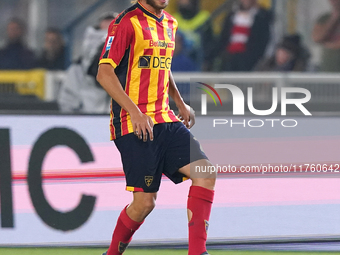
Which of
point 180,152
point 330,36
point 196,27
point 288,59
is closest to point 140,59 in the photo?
point 180,152

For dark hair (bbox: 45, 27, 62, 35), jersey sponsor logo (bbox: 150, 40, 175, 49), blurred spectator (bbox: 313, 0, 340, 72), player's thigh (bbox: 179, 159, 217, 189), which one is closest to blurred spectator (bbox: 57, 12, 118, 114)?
dark hair (bbox: 45, 27, 62, 35)

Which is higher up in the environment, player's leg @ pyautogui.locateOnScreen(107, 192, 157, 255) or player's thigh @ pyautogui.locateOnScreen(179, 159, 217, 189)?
player's thigh @ pyautogui.locateOnScreen(179, 159, 217, 189)

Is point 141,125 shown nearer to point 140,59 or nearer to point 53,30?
point 140,59

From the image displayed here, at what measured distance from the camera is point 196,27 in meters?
7.10

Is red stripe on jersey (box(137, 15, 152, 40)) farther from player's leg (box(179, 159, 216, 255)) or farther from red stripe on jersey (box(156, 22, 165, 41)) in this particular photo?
player's leg (box(179, 159, 216, 255))

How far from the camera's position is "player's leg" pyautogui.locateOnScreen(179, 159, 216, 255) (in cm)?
306

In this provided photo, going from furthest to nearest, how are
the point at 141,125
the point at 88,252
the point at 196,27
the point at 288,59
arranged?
the point at 196,27
the point at 288,59
the point at 88,252
the point at 141,125

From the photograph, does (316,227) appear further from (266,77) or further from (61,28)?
(61,28)

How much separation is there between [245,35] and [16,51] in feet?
8.90

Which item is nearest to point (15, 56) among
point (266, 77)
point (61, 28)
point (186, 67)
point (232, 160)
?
point (61, 28)

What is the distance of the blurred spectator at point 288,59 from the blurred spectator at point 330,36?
232mm

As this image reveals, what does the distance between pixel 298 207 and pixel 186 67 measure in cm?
307

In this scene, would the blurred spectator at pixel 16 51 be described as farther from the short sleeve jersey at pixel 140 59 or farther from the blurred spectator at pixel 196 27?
the short sleeve jersey at pixel 140 59

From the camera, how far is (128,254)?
382 centimetres
